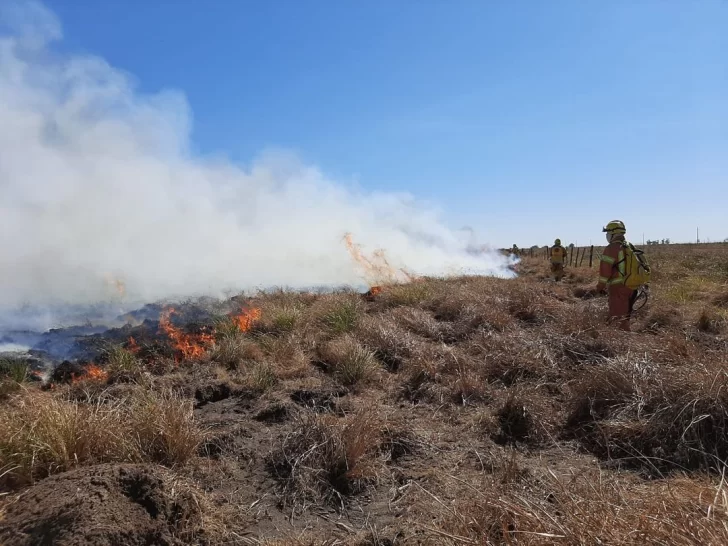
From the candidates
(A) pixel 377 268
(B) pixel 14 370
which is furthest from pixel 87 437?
(A) pixel 377 268

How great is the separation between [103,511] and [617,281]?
304 inches

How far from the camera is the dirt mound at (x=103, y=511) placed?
2.49 metres

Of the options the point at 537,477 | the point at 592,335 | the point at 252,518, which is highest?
the point at 592,335

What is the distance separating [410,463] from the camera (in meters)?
4.11

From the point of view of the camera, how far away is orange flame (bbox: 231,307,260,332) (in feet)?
28.7

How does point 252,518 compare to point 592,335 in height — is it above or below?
below

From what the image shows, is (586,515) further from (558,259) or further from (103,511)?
(558,259)

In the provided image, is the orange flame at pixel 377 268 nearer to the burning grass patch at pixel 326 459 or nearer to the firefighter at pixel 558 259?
the firefighter at pixel 558 259

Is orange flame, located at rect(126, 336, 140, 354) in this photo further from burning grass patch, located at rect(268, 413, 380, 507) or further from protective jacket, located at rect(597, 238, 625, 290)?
protective jacket, located at rect(597, 238, 625, 290)

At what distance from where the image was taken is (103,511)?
2.65 m

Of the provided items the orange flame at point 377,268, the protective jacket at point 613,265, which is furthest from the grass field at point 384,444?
the orange flame at point 377,268

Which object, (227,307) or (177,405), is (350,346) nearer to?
(177,405)

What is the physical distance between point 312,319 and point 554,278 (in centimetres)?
1273

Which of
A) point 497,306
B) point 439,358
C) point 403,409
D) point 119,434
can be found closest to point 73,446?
point 119,434
